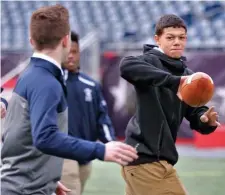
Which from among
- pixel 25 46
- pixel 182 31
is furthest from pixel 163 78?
pixel 25 46

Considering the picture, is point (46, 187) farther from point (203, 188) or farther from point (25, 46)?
point (25, 46)

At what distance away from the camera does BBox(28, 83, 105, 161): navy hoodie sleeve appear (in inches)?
125

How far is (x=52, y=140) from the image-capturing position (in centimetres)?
317

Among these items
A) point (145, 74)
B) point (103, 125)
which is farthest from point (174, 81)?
point (103, 125)

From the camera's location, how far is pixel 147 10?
17297 mm

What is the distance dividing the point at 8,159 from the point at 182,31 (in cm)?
191

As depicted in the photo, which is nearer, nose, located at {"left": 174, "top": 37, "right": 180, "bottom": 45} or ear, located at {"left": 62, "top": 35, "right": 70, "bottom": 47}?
ear, located at {"left": 62, "top": 35, "right": 70, "bottom": 47}

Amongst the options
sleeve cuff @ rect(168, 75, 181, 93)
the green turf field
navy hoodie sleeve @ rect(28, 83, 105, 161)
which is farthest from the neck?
the green turf field

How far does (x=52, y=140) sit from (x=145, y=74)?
153 centimetres

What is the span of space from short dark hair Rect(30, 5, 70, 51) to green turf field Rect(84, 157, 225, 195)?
17.7 ft

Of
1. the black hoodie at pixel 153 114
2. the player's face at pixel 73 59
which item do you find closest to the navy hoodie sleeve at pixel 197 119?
the black hoodie at pixel 153 114

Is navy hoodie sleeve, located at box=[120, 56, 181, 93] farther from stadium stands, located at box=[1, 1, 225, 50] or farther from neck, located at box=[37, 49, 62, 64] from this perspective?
stadium stands, located at box=[1, 1, 225, 50]

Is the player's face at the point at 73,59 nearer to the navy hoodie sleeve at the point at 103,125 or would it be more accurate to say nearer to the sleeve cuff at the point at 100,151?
the navy hoodie sleeve at the point at 103,125

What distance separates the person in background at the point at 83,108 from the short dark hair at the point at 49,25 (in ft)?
9.28
